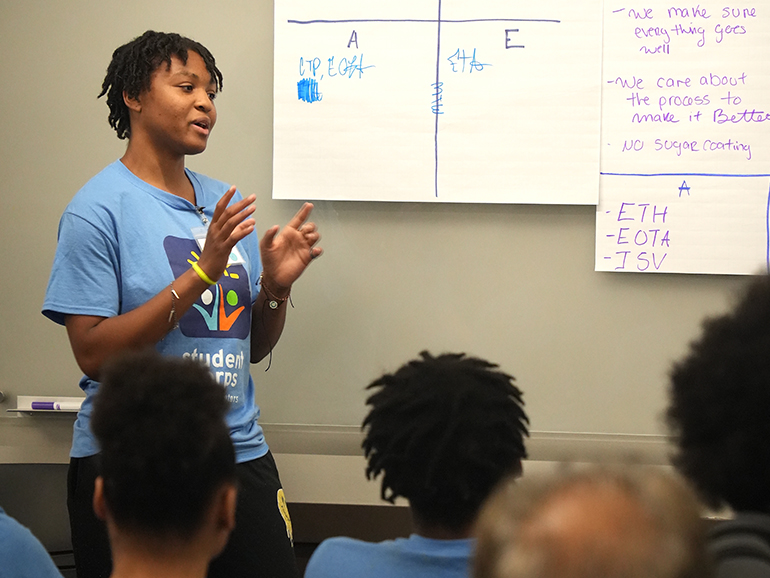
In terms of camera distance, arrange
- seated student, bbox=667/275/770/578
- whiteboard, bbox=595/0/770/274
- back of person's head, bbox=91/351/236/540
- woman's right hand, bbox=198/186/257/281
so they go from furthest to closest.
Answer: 1. whiteboard, bbox=595/0/770/274
2. woman's right hand, bbox=198/186/257/281
3. back of person's head, bbox=91/351/236/540
4. seated student, bbox=667/275/770/578

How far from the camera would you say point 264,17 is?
78.0 inches

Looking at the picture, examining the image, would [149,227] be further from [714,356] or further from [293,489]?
[714,356]

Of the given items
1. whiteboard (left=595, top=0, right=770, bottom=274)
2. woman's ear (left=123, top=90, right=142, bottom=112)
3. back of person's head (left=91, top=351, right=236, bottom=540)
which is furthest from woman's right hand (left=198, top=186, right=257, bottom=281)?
whiteboard (left=595, top=0, right=770, bottom=274)

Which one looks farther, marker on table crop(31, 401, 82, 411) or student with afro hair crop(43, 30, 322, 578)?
marker on table crop(31, 401, 82, 411)

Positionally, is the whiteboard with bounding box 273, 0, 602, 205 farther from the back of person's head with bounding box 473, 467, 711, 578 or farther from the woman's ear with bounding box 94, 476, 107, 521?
the back of person's head with bounding box 473, 467, 711, 578

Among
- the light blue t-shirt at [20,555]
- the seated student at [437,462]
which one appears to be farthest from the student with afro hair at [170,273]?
the seated student at [437,462]

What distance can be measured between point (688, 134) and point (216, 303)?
1.17m

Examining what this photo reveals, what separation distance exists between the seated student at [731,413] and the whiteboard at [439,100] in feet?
3.40

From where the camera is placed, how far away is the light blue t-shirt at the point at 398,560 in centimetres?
98

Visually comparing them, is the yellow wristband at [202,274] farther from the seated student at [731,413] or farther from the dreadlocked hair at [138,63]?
the seated student at [731,413]

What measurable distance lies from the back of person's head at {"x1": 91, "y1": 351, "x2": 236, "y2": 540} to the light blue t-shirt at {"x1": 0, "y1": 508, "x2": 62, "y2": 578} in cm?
14

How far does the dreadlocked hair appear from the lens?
163 centimetres

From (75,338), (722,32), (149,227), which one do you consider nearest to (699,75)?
(722,32)

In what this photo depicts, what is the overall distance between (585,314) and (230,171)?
0.95 meters
